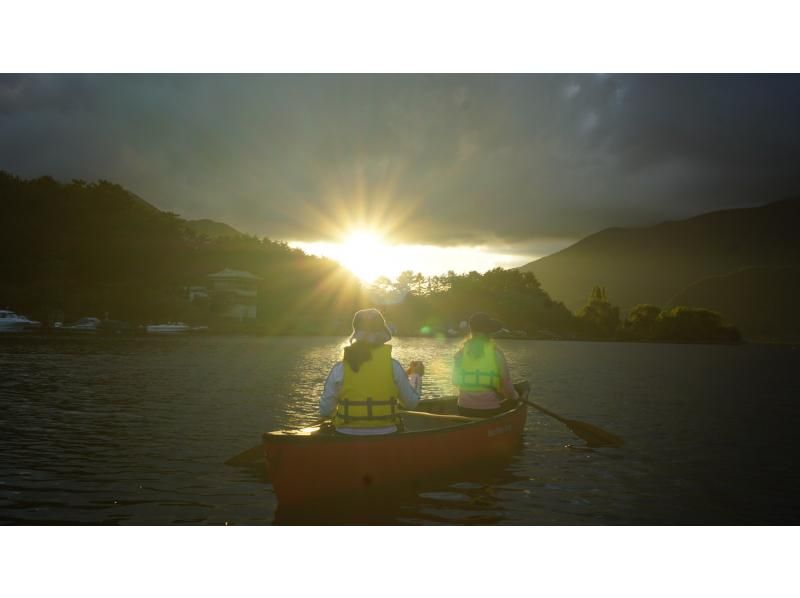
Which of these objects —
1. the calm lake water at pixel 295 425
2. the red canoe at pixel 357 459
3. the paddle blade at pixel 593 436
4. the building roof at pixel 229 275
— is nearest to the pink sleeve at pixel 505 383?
the red canoe at pixel 357 459

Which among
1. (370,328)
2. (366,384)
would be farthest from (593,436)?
(370,328)

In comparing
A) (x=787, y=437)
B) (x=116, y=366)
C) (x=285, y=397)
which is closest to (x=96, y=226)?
(x=116, y=366)

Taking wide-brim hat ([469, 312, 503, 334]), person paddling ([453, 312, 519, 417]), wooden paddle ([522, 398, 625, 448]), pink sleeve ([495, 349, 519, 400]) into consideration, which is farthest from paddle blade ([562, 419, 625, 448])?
wide-brim hat ([469, 312, 503, 334])

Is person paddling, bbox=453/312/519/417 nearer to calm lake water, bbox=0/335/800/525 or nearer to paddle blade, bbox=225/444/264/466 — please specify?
calm lake water, bbox=0/335/800/525

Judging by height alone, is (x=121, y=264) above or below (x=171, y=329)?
above

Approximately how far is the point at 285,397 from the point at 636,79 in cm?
1621

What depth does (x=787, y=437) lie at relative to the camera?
695 inches

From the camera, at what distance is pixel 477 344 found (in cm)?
1173

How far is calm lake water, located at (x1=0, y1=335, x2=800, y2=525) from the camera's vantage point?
907 centimetres

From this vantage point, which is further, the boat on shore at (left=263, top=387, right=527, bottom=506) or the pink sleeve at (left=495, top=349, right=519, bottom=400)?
the pink sleeve at (left=495, top=349, right=519, bottom=400)

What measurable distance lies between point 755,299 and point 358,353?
328 ft

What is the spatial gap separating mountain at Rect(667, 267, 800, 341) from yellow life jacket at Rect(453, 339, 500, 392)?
6554cm

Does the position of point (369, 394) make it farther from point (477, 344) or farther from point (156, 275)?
point (156, 275)

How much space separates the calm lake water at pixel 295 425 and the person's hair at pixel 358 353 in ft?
7.09
